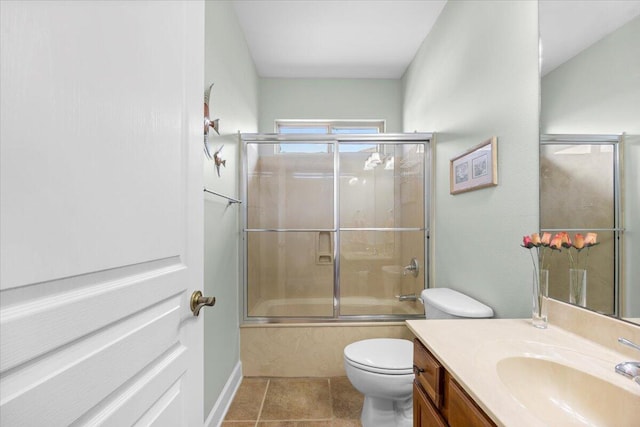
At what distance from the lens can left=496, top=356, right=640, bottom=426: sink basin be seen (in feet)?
2.25

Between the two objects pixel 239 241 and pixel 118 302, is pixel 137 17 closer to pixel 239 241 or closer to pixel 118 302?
pixel 118 302

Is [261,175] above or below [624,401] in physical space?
above

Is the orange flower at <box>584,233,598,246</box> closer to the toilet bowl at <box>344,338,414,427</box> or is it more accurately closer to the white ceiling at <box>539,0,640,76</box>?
the white ceiling at <box>539,0,640,76</box>

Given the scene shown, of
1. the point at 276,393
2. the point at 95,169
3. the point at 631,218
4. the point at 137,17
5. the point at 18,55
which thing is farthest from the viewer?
the point at 276,393

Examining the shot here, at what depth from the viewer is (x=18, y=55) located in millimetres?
371

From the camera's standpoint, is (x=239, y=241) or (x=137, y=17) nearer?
(x=137, y=17)

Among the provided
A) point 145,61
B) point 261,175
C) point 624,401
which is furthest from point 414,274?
point 145,61

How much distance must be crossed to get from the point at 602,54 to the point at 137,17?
51.8 inches

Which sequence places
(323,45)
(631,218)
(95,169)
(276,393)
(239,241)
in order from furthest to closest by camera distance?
(323,45) < (239,241) < (276,393) < (631,218) < (95,169)

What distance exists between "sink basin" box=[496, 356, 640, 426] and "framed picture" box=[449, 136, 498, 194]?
883 millimetres

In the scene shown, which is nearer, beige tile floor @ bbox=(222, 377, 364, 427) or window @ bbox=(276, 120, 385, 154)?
beige tile floor @ bbox=(222, 377, 364, 427)

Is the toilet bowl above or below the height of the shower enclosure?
below

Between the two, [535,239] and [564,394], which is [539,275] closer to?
[535,239]

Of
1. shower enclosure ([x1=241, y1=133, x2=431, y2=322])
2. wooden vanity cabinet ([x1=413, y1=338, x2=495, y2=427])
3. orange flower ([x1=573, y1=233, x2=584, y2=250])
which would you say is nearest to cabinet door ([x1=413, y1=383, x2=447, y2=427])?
wooden vanity cabinet ([x1=413, y1=338, x2=495, y2=427])
